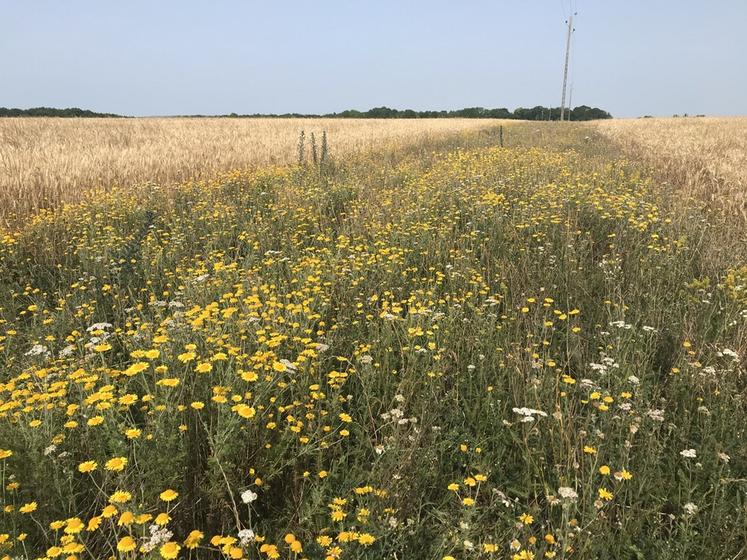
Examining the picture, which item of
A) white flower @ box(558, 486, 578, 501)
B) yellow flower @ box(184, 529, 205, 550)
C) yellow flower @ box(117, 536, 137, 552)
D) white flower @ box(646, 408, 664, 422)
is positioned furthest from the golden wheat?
yellow flower @ box(117, 536, 137, 552)

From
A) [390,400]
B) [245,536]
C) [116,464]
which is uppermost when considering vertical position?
[116,464]

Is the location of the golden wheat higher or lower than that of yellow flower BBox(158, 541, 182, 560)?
higher

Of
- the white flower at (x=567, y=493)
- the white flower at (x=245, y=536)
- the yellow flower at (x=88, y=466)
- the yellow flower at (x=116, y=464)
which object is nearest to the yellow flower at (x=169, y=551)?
the white flower at (x=245, y=536)

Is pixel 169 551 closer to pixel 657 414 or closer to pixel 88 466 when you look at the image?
pixel 88 466

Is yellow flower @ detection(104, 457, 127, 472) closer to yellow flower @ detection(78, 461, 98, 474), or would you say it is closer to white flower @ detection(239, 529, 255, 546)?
yellow flower @ detection(78, 461, 98, 474)

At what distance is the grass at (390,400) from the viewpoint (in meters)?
1.99

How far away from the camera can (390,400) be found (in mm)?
2908

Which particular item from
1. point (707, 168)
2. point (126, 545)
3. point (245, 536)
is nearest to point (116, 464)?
point (126, 545)

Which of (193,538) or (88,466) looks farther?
(88,466)

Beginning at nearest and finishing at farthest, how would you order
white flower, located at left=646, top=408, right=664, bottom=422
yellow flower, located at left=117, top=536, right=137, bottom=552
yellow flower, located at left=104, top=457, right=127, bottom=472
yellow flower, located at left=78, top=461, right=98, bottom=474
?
yellow flower, located at left=117, top=536, right=137, bottom=552 < yellow flower, located at left=104, top=457, right=127, bottom=472 < yellow flower, located at left=78, top=461, right=98, bottom=474 < white flower, located at left=646, top=408, right=664, bottom=422

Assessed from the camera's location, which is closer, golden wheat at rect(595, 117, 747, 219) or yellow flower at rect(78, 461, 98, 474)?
yellow flower at rect(78, 461, 98, 474)

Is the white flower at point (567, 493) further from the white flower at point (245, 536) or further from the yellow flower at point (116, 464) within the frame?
the yellow flower at point (116, 464)

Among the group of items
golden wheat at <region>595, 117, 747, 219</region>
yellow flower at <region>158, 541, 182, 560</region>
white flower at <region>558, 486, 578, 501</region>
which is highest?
golden wheat at <region>595, 117, 747, 219</region>

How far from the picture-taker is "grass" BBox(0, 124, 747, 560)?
78.4 inches
